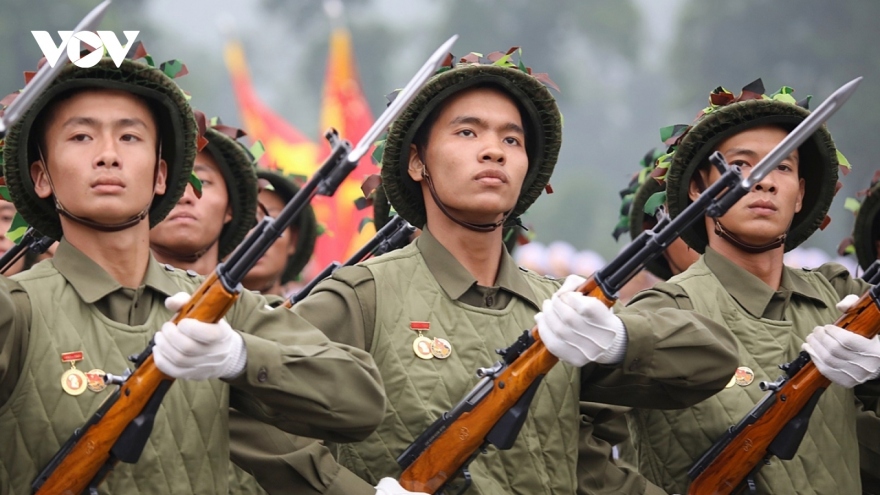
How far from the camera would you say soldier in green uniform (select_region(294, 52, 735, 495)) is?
6.40m

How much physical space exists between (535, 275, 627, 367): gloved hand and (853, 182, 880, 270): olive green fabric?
157 inches

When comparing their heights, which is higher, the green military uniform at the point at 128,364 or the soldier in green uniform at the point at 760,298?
the soldier in green uniform at the point at 760,298

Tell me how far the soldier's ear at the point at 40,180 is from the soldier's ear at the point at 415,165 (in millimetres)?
1663

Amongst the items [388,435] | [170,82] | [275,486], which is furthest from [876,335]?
[170,82]

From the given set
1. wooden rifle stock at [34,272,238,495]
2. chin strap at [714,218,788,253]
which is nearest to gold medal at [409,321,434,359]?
wooden rifle stock at [34,272,238,495]

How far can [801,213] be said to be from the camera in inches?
325

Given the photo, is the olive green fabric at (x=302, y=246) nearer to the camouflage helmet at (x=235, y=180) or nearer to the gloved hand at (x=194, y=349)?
the camouflage helmet at (x=235, y=180)

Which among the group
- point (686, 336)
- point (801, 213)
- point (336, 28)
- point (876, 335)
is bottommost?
point (686, 336)

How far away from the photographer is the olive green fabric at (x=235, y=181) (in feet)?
29.5

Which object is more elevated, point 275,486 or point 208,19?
point 208,19

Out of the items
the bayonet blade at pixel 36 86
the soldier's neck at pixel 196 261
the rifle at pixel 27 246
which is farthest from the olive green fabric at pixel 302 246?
the bayonet blade at pixel 36 86

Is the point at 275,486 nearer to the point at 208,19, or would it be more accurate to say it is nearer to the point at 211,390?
the point at 211,390

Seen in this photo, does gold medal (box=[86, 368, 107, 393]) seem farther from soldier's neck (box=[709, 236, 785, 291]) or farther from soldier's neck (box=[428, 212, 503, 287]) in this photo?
soldier's neck (box=[709, 236, 785, 291])

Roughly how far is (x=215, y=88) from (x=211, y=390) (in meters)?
45.3
